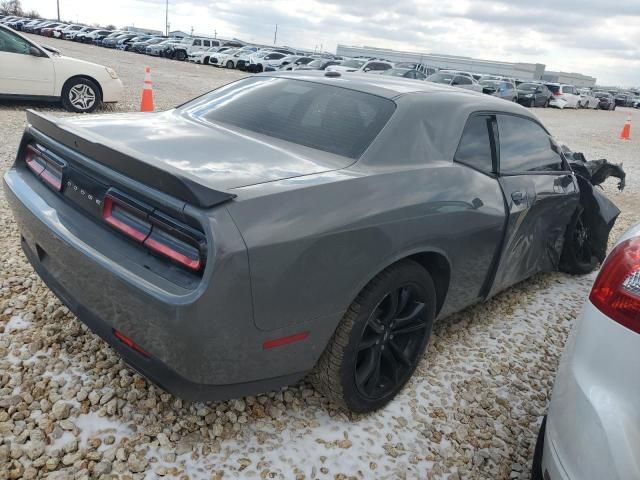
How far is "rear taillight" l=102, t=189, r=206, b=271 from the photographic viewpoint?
5.97ft

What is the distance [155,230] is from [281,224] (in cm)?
48

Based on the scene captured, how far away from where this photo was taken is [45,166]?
261 centimetres

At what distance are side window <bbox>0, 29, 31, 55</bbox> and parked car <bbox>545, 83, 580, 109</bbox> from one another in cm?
3084

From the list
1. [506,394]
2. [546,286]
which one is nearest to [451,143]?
[506,394]

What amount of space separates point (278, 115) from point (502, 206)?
1.37m

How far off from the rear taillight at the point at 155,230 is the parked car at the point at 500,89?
27467mm

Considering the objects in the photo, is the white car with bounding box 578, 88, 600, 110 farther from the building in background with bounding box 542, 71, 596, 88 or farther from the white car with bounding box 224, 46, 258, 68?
the building in background with bounding box 542, 71, 596, 88

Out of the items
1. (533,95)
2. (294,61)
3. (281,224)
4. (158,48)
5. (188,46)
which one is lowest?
(158,48)

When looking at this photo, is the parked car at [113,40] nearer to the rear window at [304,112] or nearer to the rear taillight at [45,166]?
the rear window at [304,112]

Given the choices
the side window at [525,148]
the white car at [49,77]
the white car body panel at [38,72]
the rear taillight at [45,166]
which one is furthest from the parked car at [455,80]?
the rear taillight at [45,166]

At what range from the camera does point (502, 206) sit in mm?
3035

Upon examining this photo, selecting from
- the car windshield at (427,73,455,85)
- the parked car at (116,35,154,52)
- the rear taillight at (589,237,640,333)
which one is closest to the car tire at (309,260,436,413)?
the rear taillight at (589,237,640,333)

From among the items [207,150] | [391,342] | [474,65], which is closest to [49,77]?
[207,150]

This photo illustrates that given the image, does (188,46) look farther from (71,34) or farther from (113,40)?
(71,34)
